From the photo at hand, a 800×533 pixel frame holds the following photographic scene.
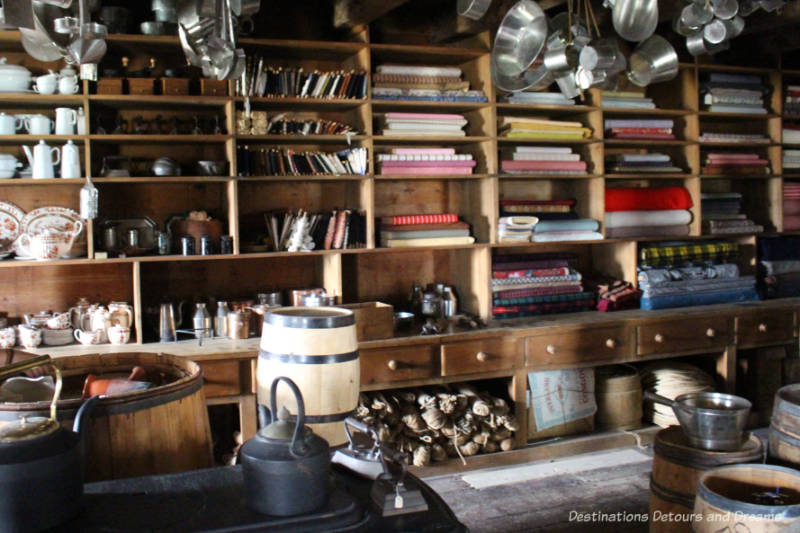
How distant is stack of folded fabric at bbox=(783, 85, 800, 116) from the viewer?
17.7 feet

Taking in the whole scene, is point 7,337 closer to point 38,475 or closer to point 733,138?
point 38,475

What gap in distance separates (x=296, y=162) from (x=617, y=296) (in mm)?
2266

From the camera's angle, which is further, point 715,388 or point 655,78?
point 715,388

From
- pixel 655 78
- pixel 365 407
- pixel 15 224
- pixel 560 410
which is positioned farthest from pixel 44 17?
pixel 560 410

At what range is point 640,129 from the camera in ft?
16.4

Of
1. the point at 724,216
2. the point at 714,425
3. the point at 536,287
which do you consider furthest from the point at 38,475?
the point at 724,216

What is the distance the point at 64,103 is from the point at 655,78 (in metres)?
3.16

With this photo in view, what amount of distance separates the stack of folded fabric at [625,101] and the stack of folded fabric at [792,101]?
3.83 ft

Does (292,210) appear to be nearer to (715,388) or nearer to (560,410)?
(560,410)

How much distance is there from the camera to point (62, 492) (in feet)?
5.27

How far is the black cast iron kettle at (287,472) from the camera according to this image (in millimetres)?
1632

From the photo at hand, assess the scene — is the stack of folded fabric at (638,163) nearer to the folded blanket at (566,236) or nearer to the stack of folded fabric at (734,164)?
the stack of folded fabric at (734,164)

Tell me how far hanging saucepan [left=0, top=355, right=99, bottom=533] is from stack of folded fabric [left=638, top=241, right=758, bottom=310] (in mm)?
3970

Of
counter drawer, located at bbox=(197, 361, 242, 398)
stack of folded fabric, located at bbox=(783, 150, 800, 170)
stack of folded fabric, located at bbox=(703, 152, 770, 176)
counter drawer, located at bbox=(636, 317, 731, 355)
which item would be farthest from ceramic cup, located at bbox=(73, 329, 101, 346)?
stack of folded fabric, located at bbox=(783, 150, 800, 170)
